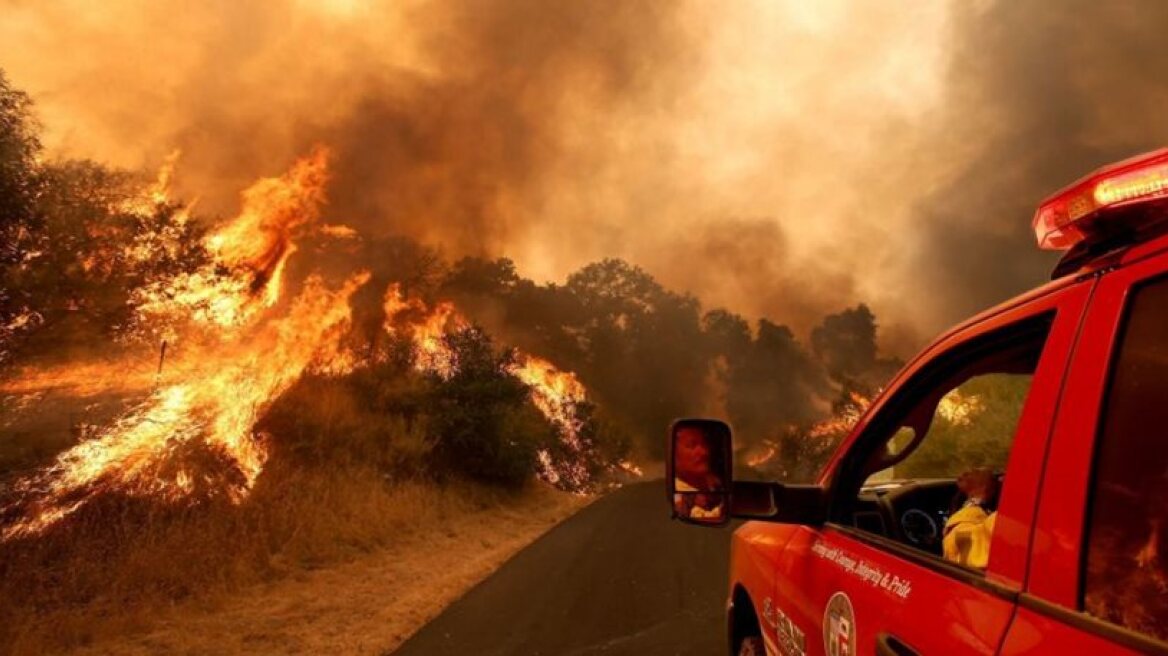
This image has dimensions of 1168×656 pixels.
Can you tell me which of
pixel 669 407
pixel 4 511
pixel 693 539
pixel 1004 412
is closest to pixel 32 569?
pixel 4 511

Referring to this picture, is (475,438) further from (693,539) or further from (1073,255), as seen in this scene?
(1073,255)

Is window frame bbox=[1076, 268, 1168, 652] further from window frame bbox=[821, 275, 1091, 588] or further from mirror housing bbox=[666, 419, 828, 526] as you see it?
mirror housing bbox=[666, 419, 828, 526]

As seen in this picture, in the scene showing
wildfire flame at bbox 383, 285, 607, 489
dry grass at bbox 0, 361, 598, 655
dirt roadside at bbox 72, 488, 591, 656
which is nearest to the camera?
dirt roadside at bbox 72, 488, 591, 656

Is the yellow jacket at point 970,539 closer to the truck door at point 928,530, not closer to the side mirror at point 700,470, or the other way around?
the truck door at point 928,530

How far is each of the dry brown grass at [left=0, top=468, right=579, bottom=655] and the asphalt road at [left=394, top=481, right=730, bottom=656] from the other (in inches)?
37.5

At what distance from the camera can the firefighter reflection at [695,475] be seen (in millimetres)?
2324

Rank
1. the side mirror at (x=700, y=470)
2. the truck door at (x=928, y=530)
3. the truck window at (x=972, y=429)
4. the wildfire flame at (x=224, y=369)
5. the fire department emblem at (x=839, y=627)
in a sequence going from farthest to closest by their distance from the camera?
the wildfire flame at (x=224, y=369) < the truck window at (x=972, y=429) < the side mirror at (x=700, y=470) < the fire department emblem at (x=839, y=627) < the truck door at (x=928, y=530)

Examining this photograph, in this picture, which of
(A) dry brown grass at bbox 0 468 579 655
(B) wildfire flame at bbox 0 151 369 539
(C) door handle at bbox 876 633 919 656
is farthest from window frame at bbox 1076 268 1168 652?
(B) wildfire flame at bbox 0 151 369 539

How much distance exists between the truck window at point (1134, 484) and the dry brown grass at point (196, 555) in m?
8.21

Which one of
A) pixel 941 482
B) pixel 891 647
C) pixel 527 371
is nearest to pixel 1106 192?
pixel 891 647

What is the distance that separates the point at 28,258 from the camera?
1143 centimetres

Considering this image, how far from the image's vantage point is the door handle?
162cm

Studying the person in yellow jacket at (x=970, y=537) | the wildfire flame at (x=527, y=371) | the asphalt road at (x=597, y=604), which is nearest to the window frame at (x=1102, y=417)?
the person in yellow jacket at (x=970, y=537)

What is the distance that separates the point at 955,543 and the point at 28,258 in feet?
46.8
